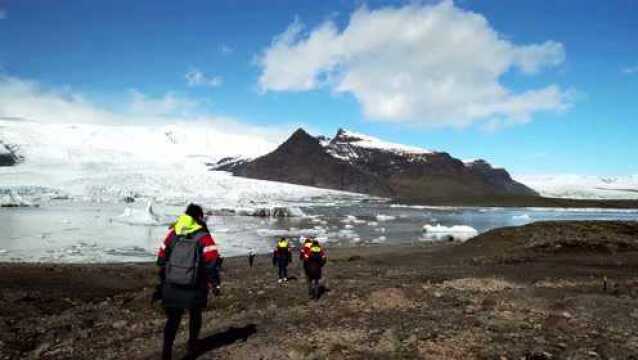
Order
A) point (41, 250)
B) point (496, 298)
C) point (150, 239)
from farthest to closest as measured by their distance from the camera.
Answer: point (150, 239) < point (41, 250) < point (496, 298)

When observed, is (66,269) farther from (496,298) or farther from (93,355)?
(496,298)

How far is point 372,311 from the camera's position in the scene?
11.0 metres

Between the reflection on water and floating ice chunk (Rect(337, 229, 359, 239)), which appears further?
floating ice chunk (Rect(337, 229, 359, 239))

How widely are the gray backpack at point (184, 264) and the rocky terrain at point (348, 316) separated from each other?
146 cm

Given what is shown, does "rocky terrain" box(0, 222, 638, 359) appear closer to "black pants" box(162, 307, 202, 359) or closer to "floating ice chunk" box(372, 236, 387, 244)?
"black pants" box(162, 307, 202, 359)

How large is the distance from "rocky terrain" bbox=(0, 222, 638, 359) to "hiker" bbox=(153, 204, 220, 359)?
120cm

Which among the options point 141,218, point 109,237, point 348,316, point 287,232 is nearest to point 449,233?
point 287,232

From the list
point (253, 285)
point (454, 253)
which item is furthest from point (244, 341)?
point (454, 253)

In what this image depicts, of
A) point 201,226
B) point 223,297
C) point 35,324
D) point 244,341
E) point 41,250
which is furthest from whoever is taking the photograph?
point 41,250

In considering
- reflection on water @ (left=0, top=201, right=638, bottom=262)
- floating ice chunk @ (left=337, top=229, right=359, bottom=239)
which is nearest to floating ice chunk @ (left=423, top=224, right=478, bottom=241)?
reflection on water @ (left=0, top=201, right=638, bottom=262)

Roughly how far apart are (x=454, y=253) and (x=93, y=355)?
2241 cm

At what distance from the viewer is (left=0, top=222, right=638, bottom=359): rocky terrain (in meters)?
8.05

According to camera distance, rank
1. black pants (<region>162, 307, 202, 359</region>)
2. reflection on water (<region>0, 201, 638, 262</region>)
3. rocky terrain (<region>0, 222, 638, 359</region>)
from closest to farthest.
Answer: black pants (<region>162, 307, 202, 359</region>)
rocky terrain (<region>0, 222, 638, 359</region>)
reflection on water (<region>0, 201, 638, 262</region>)

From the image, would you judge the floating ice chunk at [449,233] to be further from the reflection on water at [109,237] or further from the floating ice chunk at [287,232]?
the floating ice chunk at [287,232]
